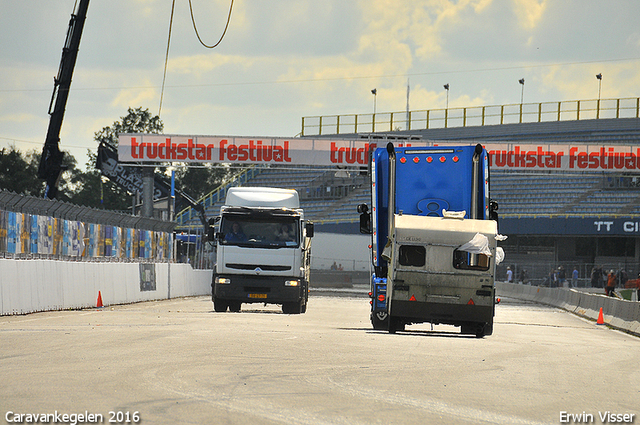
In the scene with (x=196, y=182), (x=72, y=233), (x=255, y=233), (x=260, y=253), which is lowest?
(x=260, y=253)

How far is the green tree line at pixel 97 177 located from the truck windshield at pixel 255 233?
6388cm

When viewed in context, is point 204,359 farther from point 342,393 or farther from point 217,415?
point 217,415

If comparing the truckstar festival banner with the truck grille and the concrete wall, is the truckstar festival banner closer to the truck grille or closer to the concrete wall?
the concrete wall

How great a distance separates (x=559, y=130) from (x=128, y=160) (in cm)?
3450

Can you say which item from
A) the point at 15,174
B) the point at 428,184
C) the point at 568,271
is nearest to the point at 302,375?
the point at 428,184

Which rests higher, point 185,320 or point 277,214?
point 277,214

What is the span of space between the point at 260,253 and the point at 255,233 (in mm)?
518

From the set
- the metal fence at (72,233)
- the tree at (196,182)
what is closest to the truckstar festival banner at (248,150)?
the metal fence at (72,233)

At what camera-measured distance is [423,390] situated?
9.53 metres

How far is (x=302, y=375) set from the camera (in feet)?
34.2

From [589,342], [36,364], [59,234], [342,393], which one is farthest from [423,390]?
[59,234]

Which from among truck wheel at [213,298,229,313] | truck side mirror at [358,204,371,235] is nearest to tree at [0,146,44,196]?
truck wheel at [213,298,229,313]

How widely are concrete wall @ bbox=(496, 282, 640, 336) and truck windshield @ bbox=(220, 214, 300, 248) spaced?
837 centimetres

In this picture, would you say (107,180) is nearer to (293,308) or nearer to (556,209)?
(556,209)
